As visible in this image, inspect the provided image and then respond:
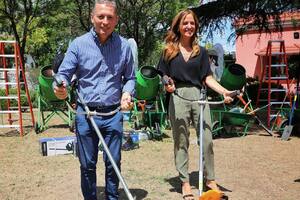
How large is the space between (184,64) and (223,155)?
120 inches

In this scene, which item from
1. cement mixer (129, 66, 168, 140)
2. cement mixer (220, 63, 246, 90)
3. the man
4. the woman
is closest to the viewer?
the man

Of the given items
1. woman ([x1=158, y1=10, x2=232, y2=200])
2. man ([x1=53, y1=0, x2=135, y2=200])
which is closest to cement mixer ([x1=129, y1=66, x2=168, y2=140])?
woman ([x1=158, y1=10, x2=232, y2=200])

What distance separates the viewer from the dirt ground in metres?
5.34

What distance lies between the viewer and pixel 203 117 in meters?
4.84

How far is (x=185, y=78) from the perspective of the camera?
4840 millimetres

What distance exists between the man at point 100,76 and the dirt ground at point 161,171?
1.27 meters

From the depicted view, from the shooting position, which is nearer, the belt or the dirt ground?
the belt

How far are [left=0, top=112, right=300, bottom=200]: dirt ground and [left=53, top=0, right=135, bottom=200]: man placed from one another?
127 centimetres

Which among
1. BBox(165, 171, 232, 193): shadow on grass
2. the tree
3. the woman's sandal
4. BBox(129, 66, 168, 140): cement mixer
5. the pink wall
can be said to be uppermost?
the tree

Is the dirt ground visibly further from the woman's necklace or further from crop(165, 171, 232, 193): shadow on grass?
the woman's necklace

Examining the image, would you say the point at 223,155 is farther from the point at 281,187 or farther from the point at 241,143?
the point at 281,187

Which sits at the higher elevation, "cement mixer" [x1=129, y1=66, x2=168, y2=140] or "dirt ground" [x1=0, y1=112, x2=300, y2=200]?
"cement mixer" [x1=129, y1=66, x2=168, y2=140]

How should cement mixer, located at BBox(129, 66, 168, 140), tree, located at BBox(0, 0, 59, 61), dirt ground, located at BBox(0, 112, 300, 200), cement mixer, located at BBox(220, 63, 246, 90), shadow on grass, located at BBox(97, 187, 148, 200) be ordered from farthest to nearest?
tree, located at BBox(0, 0, 59, 61), cement mixer, located at BBox(220, 63, 246, 90), cement mixer, located at BBox(129, 66, 168, 140), dirt ground, located at BBox(0, 112, 300, 200), shadow on grass, located at BBox(97, 187, 148, 200)

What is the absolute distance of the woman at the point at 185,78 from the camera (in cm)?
484
